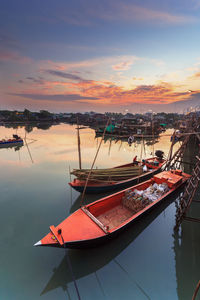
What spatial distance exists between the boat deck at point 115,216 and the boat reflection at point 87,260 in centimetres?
77

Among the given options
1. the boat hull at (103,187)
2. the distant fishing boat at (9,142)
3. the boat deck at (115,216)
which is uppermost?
the distant fishing boat at (9,142)

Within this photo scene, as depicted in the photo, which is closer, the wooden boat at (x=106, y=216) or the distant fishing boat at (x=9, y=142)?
the wooden boat at (x=106, y=216)

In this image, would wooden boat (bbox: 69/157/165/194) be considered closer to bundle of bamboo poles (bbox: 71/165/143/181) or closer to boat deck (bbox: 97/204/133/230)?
bundle of bamboo poles (bbox: 71/165/143/181)

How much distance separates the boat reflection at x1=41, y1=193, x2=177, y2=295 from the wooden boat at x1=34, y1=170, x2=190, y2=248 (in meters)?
0.82

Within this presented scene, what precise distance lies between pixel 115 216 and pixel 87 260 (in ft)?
8.65

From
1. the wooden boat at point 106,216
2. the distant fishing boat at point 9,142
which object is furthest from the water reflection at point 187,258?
the distant fishing boat at point 9,142

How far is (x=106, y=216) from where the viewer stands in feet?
25.1

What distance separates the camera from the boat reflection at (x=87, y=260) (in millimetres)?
5145

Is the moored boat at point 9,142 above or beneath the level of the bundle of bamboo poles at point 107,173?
above

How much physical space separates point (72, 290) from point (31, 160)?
18.2 m

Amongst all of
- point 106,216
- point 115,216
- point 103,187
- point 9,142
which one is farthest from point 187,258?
point 9,142

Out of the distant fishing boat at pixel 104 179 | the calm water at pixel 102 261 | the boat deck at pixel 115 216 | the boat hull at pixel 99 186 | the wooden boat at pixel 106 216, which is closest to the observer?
the calm water at pixel 102 261

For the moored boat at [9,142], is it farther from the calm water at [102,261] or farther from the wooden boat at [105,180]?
the wooden boat at [105,180]

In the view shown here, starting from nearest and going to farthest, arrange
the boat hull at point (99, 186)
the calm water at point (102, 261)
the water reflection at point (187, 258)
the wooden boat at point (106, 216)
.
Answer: the calm water at point (102, 261)
the water reflection at point (187, 258)
the wooden boat at point (106, 216)
the boat hull at point (99, 186)
